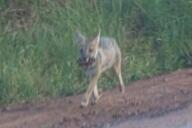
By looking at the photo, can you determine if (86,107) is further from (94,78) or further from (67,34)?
(67,34)

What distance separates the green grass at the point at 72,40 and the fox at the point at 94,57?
698 mm

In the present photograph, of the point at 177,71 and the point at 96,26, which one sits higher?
the point at 96,26

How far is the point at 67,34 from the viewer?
12.3m

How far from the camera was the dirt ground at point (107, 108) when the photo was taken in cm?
993

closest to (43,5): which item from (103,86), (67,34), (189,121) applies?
(67,34)

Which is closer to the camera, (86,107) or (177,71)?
(86,107)

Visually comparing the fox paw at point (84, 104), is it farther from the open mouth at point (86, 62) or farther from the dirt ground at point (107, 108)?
the open mouth at point (86, 62)

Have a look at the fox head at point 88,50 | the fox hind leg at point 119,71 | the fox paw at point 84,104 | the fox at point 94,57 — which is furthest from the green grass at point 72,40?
the fox head at point 88,50

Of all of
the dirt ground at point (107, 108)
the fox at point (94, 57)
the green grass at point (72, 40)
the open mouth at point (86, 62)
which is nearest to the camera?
the dirt ground at point (107, 108)

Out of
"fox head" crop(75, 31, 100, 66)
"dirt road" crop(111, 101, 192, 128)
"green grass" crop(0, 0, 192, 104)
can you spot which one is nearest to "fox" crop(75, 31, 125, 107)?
"fox head" crop(75, 31, 100, 66)

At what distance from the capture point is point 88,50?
10414 mm

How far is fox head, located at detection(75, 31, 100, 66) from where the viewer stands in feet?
33.9

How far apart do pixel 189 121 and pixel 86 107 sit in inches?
55.1

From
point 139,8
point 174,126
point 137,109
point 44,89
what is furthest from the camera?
point 139,8
